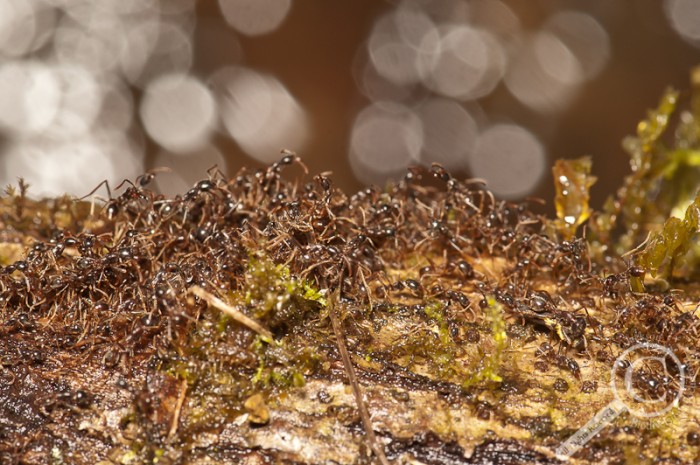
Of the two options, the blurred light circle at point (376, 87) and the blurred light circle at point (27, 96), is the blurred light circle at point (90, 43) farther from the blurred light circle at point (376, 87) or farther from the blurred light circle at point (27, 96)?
the blurred light circle at point (376, 87)

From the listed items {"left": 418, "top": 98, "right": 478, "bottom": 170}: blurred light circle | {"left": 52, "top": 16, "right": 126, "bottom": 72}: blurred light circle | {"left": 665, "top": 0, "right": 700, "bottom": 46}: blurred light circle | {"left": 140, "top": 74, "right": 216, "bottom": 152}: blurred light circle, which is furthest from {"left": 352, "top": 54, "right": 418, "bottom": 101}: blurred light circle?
{"left": 665, "top": 0, "right": 700, "bottom": 46}: blurred light circle

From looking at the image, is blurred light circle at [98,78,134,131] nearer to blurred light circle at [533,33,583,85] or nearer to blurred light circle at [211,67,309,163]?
blurred light circle at [211,67,309,163]

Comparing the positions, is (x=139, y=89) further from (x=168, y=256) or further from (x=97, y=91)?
(x=168, y=256)

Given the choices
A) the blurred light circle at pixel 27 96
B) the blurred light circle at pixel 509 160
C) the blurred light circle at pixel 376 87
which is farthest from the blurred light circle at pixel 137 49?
the blurred light circle at pixel 509 160

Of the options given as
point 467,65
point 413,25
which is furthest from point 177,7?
point 467,65

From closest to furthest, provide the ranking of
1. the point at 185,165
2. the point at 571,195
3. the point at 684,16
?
the point at 571,195 → the point at 185,165 → the point at 684,16

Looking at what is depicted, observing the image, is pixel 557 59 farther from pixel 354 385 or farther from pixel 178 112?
pixel 354 385

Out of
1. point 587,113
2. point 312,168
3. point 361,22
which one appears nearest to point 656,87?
point 587,113
